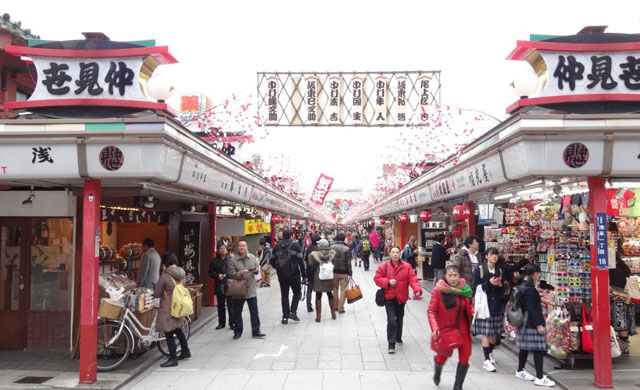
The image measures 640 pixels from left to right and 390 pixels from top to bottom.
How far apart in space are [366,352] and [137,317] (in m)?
3.99

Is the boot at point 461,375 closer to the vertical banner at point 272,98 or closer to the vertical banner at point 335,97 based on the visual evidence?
the vertical banner at point 335,97

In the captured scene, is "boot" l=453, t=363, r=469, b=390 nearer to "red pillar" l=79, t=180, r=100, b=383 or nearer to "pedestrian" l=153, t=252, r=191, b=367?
"pedestrian" l=153, t=252, r=191, b=367

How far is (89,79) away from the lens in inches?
267

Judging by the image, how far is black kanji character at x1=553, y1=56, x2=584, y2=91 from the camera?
6.59 m

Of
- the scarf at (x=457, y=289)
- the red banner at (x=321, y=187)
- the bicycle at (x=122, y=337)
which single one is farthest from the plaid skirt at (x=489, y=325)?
the red banner at (x=321, y=187)

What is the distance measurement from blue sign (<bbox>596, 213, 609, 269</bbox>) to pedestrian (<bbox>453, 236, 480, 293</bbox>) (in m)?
2.31

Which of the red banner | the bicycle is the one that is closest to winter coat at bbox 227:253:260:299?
the bicycle

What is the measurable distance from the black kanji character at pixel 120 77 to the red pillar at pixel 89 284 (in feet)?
4.63

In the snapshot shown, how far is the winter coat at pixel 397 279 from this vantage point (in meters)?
8.16

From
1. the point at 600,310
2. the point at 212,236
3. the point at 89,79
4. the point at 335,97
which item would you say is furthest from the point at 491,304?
the point at 335,97

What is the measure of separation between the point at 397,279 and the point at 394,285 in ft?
0.52

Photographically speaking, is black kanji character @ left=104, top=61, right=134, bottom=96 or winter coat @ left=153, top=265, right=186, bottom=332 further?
winter coat @ left=153, top=265, right=186, bottom=332

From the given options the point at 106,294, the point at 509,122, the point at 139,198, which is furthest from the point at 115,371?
the point at 509,122

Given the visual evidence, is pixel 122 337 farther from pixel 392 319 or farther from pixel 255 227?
pixel 255 227
